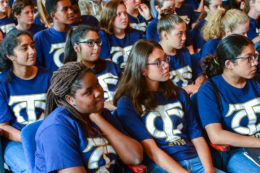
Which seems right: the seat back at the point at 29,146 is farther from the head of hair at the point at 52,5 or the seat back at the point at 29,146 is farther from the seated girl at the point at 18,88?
the head of hair at the point at 52,5

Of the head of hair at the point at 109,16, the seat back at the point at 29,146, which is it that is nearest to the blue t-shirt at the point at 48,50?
the head of hair at the point at 109,16

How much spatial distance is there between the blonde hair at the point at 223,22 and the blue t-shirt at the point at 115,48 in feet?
2.73

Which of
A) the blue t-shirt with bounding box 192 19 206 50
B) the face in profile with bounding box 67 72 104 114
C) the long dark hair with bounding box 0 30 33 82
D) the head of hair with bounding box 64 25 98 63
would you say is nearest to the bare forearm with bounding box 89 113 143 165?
the face in profile with bounding box 67 72 104 114

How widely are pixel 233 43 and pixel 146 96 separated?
0.67 metres

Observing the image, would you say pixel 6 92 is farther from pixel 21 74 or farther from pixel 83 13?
pixel 83 13

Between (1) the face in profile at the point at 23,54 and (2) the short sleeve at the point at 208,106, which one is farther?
(1) the face in profile at the point at 23,54

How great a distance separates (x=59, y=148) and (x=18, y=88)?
101 centimetres

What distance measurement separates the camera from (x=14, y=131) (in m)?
2.02

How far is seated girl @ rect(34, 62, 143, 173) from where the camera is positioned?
1250 mm

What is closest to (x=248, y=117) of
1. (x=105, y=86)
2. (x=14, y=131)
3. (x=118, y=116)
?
(x=118, y=116)

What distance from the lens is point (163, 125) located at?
1745mm

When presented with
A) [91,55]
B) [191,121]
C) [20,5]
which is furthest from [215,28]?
[20,5]

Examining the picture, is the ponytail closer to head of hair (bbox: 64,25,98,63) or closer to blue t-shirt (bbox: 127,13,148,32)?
blue t-shirt (bbox: 127,13,148,32)

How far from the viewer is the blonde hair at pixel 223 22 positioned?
2.81 m
